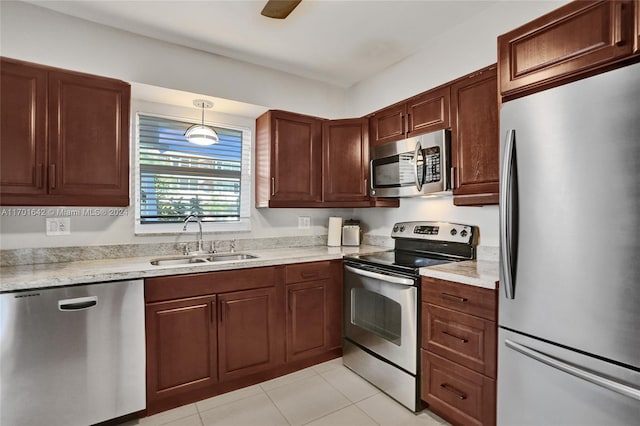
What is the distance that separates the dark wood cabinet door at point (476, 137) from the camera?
1944 millimetres

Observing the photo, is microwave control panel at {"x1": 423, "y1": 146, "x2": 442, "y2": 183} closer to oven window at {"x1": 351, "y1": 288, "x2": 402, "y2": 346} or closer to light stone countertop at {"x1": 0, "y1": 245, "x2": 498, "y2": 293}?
light stone countertop at {"x1": 0, "y1": 245, "x2": 498, "y2": 293}

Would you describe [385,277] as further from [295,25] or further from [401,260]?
[295,25]

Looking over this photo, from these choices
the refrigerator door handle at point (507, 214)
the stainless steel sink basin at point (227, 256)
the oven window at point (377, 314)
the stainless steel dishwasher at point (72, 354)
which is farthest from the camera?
the stainless steel sink basin at point (227, 256)

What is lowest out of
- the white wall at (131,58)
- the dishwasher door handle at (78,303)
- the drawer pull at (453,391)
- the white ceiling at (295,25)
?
the drawer pull at (453,391)

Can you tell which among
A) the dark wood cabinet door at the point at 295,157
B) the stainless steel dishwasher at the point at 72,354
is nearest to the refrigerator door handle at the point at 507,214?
the dark wood cabinet door at the point at 295,157

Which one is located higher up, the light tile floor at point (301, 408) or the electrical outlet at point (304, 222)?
the electrical outlet at point (304, 222)

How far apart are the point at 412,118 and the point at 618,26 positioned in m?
1.34

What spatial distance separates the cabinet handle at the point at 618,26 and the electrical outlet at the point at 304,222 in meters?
2.54

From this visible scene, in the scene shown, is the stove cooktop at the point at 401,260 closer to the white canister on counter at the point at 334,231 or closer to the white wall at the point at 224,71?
the white wall at the point at 224,71

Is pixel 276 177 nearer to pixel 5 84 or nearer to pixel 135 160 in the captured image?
pixel 135 160

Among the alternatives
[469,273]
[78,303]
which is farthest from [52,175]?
[469,273]

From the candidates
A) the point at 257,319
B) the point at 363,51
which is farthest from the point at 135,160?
the point at 363,51

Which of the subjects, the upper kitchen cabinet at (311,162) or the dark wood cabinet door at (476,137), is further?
the upper kitchen cabinet at (311,162)

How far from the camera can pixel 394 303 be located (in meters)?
2.18
